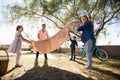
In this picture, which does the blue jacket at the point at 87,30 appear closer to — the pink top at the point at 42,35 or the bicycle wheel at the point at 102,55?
the pink top at the point at 42,35

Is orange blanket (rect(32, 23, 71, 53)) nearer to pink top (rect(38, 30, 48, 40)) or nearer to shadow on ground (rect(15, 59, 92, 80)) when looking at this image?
pink top (rect(38, 30, 48, 40))

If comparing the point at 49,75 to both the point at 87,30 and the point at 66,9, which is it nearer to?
the point at 87,30

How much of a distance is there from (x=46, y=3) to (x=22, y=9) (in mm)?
2945

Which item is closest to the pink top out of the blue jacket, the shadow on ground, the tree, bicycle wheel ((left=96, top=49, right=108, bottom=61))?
the shadow on ground

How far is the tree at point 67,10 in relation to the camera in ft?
73.5

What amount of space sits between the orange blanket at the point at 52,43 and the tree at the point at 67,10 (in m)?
11.8

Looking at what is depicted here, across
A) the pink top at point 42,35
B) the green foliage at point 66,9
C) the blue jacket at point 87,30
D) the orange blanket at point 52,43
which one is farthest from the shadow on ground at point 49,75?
the green foliage at point 66,9

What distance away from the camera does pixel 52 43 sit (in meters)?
10.7

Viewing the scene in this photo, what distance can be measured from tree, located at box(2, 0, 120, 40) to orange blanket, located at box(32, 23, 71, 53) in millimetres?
11783

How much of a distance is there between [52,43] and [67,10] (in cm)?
1475

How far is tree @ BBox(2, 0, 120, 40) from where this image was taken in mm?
22392

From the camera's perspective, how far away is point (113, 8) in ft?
74.0

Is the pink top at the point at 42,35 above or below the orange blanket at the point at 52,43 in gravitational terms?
above

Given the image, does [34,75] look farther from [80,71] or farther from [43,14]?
[43,14]
